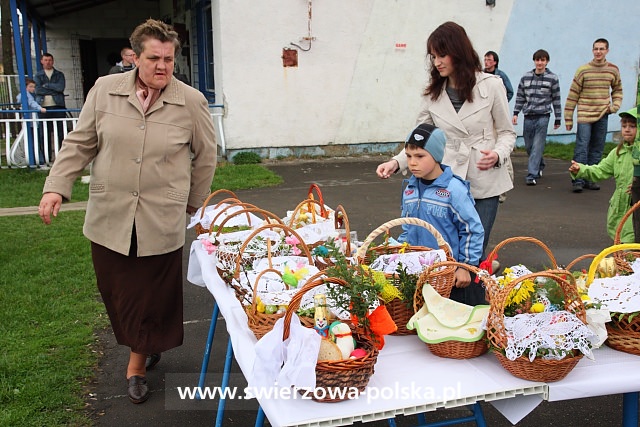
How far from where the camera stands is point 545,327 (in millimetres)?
2004

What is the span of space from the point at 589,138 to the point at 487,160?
574 cm

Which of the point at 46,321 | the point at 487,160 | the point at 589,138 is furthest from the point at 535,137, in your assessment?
the point at 46,321

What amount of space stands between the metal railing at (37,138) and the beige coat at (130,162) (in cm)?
764

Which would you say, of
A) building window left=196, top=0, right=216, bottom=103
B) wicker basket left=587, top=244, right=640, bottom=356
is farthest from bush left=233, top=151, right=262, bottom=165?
wicker basket left=587, top=244, right=640, bottom=356

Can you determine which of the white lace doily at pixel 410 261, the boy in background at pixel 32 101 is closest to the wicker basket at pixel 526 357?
the white lace doily at pixel 410 261

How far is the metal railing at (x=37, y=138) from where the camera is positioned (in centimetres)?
1023

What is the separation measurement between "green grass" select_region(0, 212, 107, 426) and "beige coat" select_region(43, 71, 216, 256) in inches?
36.5

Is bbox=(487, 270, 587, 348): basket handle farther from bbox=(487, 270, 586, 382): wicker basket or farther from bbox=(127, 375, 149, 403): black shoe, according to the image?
bbox=(127, 375, 149, 403): black shoe

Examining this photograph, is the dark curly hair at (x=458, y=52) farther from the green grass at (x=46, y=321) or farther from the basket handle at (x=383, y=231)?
the green grass at (x=46, y=321)

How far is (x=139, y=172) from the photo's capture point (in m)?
3.04

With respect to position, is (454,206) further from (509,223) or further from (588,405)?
(509,223)

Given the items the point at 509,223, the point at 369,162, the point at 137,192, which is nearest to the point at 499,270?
the point at 509,223

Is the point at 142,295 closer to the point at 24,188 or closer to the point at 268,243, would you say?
the point at 268,243

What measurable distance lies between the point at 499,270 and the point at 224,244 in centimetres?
307
